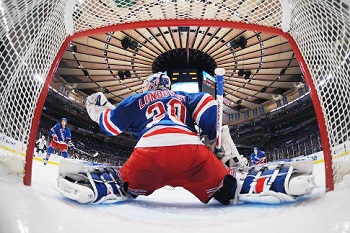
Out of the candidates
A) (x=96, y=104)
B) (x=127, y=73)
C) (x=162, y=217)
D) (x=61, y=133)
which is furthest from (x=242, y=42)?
(x=162, y=217)

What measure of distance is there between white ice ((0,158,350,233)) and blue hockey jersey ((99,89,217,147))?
1.58ft

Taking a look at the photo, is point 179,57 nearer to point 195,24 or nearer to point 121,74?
point 121,74

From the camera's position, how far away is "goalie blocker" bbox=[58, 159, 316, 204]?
3.95 ft

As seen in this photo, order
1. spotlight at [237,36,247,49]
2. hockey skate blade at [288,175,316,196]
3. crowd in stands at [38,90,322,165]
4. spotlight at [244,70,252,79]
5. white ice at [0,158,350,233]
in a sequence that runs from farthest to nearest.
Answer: crowd in stands at [38,90,322,165]
spotlight at [244,70,252,79]
spotlight at [237,36,247,49]
hockey skate blade at [288,175,316,196]
white ice at [0,158,350,233]

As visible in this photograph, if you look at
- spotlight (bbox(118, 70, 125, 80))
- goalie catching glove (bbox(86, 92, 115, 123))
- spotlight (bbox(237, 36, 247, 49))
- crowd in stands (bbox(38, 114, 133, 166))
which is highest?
spotlight (bbox(237, 36, 247, 49))

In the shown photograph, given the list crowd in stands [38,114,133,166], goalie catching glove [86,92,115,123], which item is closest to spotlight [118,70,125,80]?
crowd in stands [38,114,133,166]

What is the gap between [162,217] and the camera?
1172mm

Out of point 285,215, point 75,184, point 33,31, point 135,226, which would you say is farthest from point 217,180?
point 33,31

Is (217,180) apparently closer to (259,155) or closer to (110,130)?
(110,130)

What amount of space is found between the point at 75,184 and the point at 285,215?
0.91 meters

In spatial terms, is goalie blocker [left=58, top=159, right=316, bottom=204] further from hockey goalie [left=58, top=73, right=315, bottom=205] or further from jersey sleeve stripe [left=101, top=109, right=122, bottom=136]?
jersey sleeve stripe [left=101, top=109, right=122, bottom=136]

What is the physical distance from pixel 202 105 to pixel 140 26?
2.09ft

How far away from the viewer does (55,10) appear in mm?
1343

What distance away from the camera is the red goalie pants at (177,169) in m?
1.37
